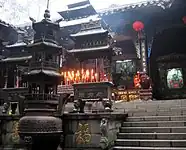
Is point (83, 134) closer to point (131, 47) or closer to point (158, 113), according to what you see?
point (158, 113)

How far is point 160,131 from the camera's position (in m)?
8.11

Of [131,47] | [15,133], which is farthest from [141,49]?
[15,133]

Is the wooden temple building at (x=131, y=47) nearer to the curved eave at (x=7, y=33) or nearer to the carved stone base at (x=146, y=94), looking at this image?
the carved stone base at (x=146, y=94)

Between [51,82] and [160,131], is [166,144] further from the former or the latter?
[51,82]

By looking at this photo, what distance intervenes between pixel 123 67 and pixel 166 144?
12780 millimetres

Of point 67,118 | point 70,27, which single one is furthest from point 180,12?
point 67,118

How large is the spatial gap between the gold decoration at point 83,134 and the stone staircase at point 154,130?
1013 mm

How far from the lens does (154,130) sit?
821 centimetres

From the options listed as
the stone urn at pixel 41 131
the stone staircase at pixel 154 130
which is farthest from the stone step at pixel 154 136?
the stone urn at pixel 41 131

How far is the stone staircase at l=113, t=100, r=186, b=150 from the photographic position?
7.48 metres

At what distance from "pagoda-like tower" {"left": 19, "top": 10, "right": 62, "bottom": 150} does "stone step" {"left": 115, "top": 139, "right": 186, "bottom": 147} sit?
2.24 metres

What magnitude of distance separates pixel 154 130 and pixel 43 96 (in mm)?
4165

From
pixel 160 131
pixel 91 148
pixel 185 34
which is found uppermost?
pixel 185 34

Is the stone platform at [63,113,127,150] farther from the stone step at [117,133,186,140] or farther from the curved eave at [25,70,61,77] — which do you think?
the curved eave at [25,70,61,77]
